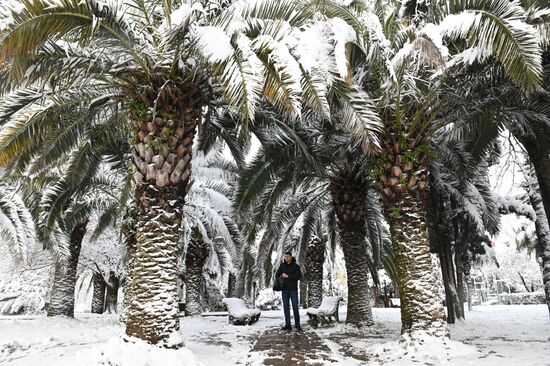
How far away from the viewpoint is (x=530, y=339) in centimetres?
806

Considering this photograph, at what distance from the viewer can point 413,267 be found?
686 cm

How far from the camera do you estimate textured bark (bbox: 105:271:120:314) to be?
80.6 ft

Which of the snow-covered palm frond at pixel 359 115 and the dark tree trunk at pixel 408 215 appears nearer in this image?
the snow-covered palm frond at pixel 359 115

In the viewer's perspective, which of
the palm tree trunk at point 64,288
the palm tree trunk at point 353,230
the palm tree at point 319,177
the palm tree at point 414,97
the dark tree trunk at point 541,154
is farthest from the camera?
the palm tree trunk at point 64,288

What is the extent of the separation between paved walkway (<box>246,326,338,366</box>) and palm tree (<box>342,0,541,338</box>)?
156cm

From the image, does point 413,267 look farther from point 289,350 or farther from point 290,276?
point 290,276

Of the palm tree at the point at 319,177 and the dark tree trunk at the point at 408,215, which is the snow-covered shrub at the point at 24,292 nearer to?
the palm tree at the point at 319,177

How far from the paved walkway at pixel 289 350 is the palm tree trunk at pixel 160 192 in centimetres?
129

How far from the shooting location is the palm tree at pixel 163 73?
16.5 ft

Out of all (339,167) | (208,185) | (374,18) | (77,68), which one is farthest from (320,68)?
(208,185)

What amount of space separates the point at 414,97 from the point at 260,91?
3296 millimetres

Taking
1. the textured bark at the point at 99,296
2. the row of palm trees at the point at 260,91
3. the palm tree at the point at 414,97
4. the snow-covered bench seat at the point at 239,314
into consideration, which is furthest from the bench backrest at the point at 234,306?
the textured bark at the point at 99,296

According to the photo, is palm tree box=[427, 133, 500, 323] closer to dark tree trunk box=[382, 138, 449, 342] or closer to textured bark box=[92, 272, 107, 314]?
dark tree trunk box=[382, 138, 449, 342]

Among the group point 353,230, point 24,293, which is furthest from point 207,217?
point 24,293
